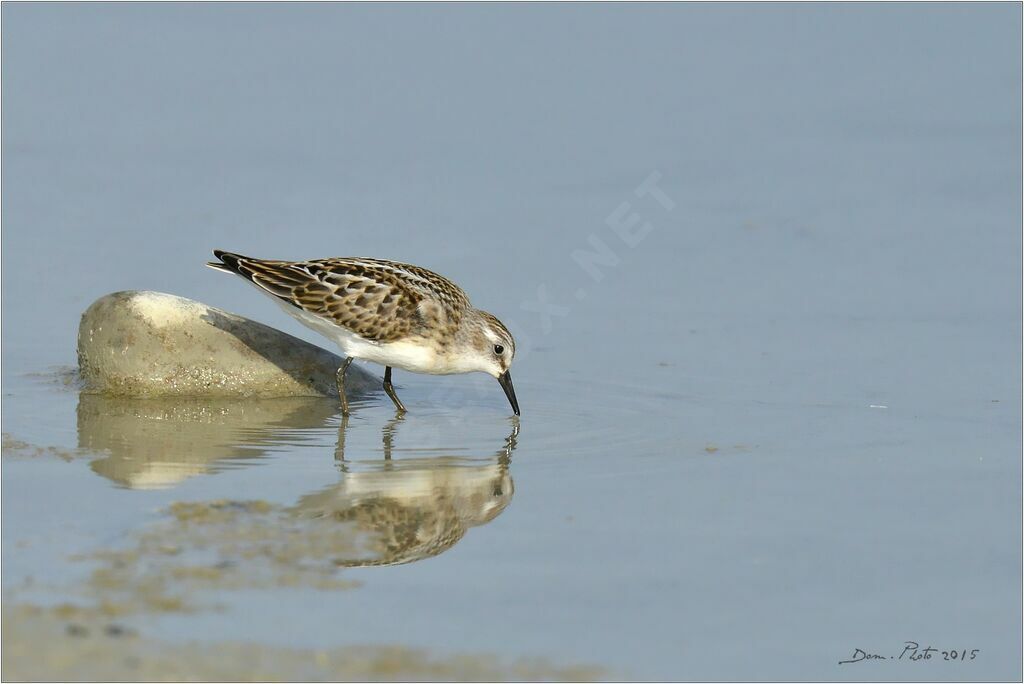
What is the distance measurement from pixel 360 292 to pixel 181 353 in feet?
4.32

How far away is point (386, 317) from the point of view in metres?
10.9

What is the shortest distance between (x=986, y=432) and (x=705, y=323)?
9.56 ft

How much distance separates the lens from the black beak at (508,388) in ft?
34.4

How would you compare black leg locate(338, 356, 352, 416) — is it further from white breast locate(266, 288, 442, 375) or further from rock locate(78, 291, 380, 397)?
rock locate(78, 291, 380, 397)

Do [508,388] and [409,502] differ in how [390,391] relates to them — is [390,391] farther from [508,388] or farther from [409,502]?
[409,502]

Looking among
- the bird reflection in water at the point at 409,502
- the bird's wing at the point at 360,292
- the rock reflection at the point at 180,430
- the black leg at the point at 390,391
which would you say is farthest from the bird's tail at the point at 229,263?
the bird reflection in water at the point at 409,502

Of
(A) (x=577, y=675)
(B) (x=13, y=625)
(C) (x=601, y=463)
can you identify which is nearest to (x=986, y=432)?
(C) (x=601, y=463)

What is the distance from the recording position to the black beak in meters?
10.5

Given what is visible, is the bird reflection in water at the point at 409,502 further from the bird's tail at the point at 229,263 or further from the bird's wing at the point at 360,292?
A: the bird's tail at the point at 229,263

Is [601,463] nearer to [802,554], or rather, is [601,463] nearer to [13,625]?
[802,554]

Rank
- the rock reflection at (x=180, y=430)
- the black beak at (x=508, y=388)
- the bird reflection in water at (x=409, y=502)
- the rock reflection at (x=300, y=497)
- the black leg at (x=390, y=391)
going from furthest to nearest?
the black leg at (x=390, y=391) → the black beak at (x=508, y=388) → the rock reflection at (x=180, y=430) → the bird reflection in water at (x=409, y=502) → the rock reflection at (x=300, y=497)

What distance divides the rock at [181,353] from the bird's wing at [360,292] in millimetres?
397

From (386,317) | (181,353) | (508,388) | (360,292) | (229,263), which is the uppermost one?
(229,263)

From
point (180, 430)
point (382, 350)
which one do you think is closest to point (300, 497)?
point (180, 430)
